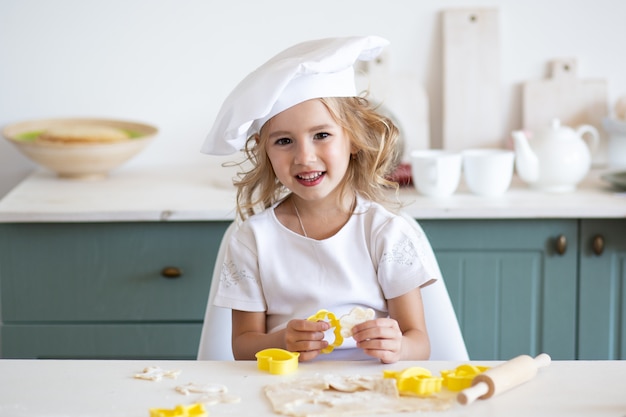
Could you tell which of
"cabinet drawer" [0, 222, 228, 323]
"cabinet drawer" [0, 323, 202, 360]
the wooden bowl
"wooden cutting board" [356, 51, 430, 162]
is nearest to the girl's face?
"cabinet drawer" [0, 222, 228, 323]

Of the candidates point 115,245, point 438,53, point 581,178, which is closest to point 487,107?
point 438,53

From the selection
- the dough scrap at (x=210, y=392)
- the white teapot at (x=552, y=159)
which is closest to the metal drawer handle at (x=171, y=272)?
the white teapot at (x=552, y=159)

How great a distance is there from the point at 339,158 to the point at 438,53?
1200 millimetres

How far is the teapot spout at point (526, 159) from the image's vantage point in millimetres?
2195

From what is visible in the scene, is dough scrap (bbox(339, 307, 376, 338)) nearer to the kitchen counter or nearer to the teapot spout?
the kitchen counter

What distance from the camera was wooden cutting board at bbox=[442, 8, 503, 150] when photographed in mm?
2512

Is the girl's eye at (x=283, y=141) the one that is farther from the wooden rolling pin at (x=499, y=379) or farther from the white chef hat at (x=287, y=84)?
the wooden rolling pin at (x=499, y=379)

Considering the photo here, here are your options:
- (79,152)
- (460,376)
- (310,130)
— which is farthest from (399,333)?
(79,152)

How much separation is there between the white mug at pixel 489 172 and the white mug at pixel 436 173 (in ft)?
0.11

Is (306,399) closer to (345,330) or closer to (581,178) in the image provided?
(345,330)

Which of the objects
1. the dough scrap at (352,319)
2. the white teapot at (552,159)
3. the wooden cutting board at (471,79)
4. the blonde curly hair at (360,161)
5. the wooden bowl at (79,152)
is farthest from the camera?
the wooden cutting board at (471,79)

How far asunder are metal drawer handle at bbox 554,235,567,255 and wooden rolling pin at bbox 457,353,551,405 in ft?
3.15

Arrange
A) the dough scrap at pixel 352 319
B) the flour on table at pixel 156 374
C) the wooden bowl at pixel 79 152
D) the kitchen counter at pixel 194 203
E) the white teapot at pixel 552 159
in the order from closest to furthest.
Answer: the flour on table at pixel 156 374 < the dough scrap at pixel 352 319 < the kitchen counter at pixel 194 203 < the white teapot at pixel 552 159 < the wooden bowl at pixel 79 152

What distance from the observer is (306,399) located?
1.09 m
